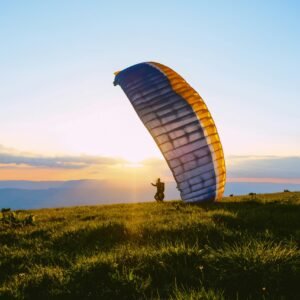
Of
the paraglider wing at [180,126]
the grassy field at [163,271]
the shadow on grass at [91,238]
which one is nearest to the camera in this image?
the grassy field at [163,271]

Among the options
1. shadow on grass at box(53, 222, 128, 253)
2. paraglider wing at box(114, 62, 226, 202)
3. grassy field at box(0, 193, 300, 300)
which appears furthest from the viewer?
paraglider wing at box(114, 62, 226, 202)

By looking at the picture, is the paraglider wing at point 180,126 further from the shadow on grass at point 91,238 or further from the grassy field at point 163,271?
the grassy field at point 163,271

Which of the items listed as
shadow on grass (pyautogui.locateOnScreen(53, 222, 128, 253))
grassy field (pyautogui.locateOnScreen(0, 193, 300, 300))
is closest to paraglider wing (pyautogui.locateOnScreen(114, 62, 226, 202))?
shadow on grass (pyautogui.locateOnScreen(53, 222, 128, 253))

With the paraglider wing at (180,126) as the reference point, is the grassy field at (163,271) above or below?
below

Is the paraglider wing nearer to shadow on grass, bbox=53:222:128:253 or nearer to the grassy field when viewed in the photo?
shadow on grass, bbox=53:222:128:253

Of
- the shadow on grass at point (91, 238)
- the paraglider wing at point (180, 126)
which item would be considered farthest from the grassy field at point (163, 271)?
the paraglider wing at point (180, 126)

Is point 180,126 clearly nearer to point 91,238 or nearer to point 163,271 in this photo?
point 91,238

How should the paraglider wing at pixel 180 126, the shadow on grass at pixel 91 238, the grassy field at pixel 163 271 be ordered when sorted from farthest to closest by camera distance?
the paraglider wing at pixel 180 126, the shadow on grass at pixel 91 238, the grassy field at pixel 163 271

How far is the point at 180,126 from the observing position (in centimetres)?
1773

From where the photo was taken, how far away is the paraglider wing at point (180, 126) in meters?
17.8

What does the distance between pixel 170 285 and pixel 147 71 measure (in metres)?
13.1

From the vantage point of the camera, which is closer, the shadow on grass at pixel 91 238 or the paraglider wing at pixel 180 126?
the shadow on grass at pixel 91 238

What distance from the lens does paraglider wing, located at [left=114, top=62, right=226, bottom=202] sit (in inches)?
699

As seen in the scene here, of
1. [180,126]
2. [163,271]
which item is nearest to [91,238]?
[163,271]
